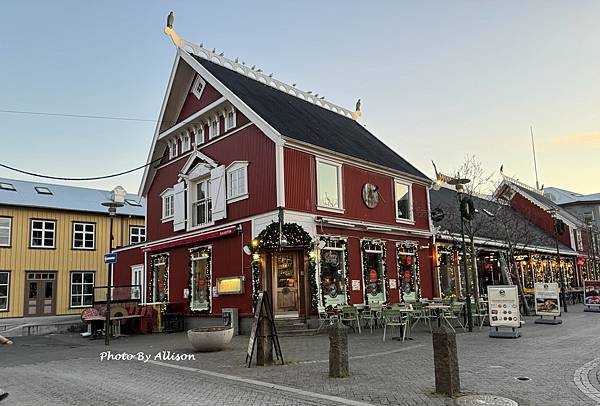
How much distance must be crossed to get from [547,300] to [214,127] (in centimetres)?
1372

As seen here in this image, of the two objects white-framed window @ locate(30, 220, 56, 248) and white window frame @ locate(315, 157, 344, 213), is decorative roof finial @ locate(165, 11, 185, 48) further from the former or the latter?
white-framed window @ locate(30, 220, 56, 248)

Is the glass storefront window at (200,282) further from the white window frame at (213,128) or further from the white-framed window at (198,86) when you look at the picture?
the white-framed window at (198,86)

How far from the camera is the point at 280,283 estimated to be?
17.2m

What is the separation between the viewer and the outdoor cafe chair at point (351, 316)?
15914 millimetres

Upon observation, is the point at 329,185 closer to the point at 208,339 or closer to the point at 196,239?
the point at 196,239

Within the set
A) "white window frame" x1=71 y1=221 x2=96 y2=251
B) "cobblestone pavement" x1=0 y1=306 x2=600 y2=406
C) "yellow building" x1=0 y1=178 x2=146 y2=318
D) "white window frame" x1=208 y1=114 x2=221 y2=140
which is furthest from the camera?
"white window frame" x1=71 y1=221 x2=96 y2=251

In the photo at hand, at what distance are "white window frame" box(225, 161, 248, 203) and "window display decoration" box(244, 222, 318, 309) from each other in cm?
206

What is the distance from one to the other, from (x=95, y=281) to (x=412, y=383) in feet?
84.7

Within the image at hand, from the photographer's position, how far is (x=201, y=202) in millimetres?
20469

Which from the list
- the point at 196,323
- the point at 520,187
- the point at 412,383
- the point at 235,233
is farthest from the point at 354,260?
the point at 520,187

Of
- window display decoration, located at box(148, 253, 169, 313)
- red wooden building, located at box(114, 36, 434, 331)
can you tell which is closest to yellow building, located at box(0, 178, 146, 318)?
red wooden building, located at box(114, 36, 434, 331)

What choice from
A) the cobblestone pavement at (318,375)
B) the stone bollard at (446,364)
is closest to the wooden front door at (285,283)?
the cobblestone pavement at (318,375)

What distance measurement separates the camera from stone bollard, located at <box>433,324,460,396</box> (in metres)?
7.19

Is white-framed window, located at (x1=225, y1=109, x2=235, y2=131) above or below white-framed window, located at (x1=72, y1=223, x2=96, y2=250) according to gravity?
above
